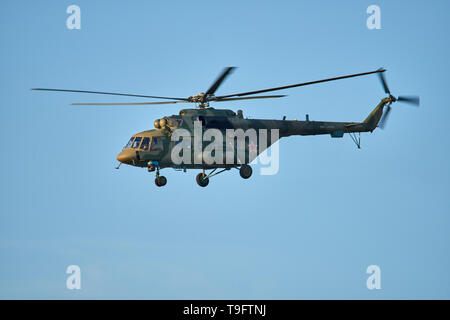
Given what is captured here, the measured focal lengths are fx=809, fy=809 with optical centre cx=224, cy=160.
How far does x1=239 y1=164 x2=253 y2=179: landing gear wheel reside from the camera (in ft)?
167

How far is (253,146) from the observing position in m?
51.6

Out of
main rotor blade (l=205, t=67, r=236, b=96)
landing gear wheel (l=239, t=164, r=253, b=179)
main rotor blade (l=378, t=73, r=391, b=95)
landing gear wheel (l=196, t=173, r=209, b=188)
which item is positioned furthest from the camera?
main rotor blade (l=378, t=73, r=391, b=95)

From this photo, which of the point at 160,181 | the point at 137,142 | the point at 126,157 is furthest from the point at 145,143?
the point at 160,181

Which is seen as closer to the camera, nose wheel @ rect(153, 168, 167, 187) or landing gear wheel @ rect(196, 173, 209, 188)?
nose wheel @ rect(153, 168, 167, 187)

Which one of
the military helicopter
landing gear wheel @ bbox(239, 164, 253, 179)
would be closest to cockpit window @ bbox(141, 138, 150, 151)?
the military helicopter

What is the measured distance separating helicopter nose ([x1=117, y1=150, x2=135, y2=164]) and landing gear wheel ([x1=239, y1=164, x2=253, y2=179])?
23.2 ft

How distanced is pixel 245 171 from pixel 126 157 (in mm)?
7641

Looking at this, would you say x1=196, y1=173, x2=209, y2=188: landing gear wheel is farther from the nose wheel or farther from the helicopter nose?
the helicopter nose

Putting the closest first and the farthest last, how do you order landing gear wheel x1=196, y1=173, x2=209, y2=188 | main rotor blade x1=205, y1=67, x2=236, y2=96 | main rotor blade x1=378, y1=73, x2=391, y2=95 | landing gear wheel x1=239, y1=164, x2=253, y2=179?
main rotor blade x1=205, y1=67, x2=236, y2=96 → landing gear wheel x1=196, y1=173, x2=209, y2=188 → landing gear wheel x1=239, y1=164, x2=253, y2=179 → main rotor blade x1=378, y1=73, x2=391, y2=95

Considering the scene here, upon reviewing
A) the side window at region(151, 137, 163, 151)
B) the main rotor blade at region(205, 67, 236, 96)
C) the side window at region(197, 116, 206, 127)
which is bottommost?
the side window at region(151, 137, 163, 151)
